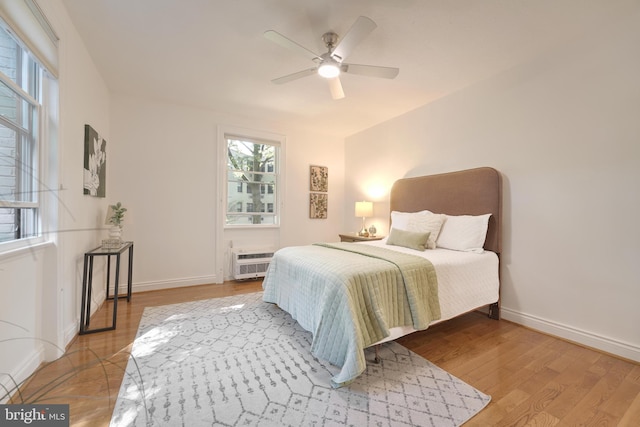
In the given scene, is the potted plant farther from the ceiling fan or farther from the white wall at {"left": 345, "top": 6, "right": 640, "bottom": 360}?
the white wall at {"left": 345, "top": 6, "right": 640, "bottom": 360}

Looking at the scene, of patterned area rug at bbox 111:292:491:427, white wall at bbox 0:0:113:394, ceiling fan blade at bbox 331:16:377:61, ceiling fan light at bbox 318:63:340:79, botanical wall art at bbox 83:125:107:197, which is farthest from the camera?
botanical wall art at bbox 83:125:107:197

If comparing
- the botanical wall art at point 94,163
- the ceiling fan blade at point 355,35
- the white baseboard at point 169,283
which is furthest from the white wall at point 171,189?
the ceiling fan blade at point 355,35

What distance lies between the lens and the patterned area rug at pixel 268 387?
137cm

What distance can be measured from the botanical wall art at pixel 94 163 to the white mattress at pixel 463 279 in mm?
2950

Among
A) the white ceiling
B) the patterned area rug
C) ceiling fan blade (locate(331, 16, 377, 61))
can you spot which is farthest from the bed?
ceiling fan blade (locate(331, 16, 377, 61))

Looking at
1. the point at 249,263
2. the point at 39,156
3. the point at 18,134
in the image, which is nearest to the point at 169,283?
the point at 249,263

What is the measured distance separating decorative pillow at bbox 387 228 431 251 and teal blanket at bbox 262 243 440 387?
1.85ft

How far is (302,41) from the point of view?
227 cm

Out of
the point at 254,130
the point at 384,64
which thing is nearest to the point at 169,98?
the point at 254,130

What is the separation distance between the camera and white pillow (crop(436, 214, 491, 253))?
104 inches

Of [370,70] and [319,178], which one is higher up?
[370,70]

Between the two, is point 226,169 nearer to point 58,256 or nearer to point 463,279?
point 58,256

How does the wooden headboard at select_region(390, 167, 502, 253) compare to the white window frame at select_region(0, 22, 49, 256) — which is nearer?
the white window frame at select_region(0, 22, 49, 256)

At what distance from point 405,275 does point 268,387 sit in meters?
1.14
